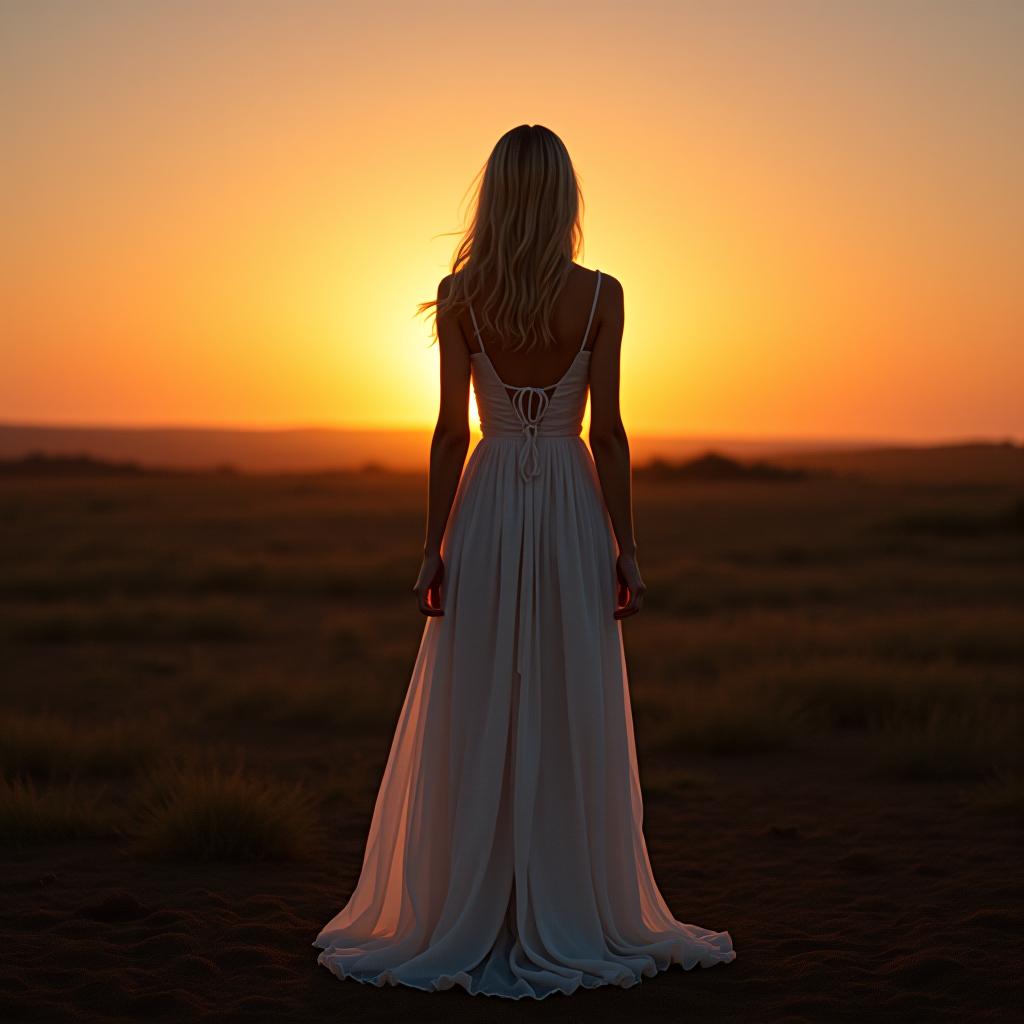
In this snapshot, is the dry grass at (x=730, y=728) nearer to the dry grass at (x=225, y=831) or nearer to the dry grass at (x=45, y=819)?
the dry grass at (x=225, y=831)

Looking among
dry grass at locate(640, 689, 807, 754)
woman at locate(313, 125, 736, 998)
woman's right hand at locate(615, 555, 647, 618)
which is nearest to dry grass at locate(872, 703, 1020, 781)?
dry grass at locate(640, 689, 807, 754)

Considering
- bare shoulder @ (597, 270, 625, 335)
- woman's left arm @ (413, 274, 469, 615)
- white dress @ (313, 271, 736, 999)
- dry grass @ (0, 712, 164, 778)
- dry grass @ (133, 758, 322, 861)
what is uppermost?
bare shoulder @ (597, 270, 625, 335)

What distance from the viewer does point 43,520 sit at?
3747cm

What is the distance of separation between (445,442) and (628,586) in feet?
2.54

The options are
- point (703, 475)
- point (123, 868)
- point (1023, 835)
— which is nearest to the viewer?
point (123, 868)

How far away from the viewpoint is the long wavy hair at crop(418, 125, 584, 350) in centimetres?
428

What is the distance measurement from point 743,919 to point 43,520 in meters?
A: 34.6

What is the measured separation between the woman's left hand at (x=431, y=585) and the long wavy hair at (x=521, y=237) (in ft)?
2.56

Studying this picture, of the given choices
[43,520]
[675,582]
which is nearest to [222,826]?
[675,582]

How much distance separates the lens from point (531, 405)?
460 cm

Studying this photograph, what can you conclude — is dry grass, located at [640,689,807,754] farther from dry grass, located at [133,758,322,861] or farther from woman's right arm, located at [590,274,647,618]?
woman's right arm, located at [590,274,647,618]

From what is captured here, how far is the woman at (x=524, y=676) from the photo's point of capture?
4.52 m

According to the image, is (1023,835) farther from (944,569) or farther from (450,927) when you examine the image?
(944,569)

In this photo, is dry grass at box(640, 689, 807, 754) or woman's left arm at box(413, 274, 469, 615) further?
dry grass at box(640, 689, 807, 754)
